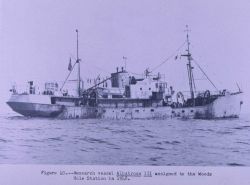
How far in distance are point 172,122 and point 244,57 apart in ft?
1.76

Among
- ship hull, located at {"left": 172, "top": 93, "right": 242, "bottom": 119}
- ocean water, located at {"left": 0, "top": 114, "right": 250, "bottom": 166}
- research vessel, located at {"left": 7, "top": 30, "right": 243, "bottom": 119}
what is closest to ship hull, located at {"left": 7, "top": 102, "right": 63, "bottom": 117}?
research vessel, located at {"left": 7, "top": 30, "right": 243, "bottom": 119}

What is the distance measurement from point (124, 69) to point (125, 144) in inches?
16.0

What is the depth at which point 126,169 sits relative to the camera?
5.99ft

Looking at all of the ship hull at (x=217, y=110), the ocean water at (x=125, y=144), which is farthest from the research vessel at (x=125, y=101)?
the ocean water at (x=125, y=144)

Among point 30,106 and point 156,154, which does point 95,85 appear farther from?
point 156,154

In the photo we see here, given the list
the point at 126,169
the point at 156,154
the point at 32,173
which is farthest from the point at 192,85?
the point at 32,173

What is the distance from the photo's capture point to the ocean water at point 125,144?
6.09 ft

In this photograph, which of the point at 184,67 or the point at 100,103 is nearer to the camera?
the point at 184,67

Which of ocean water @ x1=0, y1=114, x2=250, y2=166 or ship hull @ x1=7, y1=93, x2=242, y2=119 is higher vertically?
ship hull @ x1=7, y1=93, x2=242, y2=119

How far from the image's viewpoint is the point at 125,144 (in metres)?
1.91

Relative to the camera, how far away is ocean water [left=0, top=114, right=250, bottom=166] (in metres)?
1.86

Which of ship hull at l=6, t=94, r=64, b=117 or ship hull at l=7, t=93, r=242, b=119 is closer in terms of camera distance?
ship hull at l=6, t=94, r=64, b=117

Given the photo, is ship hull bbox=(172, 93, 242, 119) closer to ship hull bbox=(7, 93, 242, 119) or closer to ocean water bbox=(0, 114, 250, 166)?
ship hull bbox=(7, 93, 242, 119)

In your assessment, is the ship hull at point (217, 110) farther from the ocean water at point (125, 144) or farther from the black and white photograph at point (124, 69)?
the ocean water at point (125, 144)
